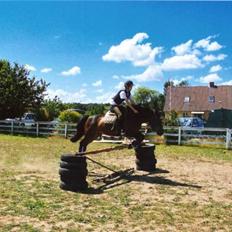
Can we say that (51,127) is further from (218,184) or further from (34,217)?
(34,217)

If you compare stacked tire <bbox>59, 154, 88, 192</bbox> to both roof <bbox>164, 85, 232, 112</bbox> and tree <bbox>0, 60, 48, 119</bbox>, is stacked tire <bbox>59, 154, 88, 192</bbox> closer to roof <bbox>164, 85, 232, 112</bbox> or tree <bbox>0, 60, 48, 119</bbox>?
tree <bbox>0, 60, 48, 119</bbox>

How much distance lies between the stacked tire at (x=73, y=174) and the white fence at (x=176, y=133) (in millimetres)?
12859

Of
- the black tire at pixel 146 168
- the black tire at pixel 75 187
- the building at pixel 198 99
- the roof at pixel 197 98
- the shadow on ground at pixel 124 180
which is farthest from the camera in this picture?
the building at pixel 198 99

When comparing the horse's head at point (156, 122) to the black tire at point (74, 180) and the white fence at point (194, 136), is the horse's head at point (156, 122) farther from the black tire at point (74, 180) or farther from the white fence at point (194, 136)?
the white fence at point (194, 136)

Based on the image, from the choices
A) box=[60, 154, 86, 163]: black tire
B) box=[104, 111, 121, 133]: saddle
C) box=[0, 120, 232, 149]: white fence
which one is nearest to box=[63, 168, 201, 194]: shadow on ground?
box=[60, 154, 86, 163]: black tire

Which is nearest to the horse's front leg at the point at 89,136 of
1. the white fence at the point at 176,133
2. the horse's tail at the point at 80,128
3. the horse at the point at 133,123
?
the horse at the point at 133,123

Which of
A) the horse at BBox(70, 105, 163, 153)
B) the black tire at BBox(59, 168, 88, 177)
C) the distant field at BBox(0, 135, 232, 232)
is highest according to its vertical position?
the horse at BBox(70, 105, 163, 153)

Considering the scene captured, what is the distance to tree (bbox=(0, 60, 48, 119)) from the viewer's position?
3102 centimetres

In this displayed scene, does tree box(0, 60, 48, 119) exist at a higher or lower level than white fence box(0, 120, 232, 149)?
higher

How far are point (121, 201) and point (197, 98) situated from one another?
52782 millimetres

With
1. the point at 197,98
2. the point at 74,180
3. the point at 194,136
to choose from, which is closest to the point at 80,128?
the point at 74,180

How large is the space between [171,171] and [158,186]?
2.65 m

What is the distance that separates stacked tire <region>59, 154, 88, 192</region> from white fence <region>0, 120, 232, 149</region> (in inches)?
506

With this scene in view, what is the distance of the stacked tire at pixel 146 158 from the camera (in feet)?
36.9
